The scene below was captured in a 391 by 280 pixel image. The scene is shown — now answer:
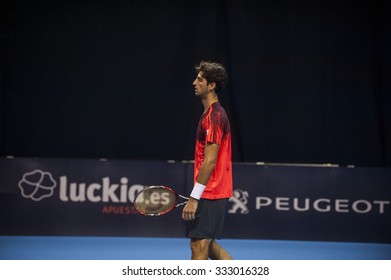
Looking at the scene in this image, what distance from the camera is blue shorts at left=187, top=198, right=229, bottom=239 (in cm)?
523

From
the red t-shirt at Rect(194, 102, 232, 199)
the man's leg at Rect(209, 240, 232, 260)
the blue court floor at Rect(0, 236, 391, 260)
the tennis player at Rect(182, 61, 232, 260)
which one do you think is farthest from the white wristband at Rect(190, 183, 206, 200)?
the blue court floor at Rect(0, 236, 391, 260)

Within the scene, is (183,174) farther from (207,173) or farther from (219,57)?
(207,173)

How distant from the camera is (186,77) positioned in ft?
30.0

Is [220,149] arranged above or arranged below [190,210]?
above

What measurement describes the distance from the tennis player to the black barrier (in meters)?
3.56

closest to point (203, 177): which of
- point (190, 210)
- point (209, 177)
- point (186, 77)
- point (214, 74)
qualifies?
point (209, 177)

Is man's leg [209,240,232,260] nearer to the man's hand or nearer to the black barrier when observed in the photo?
the man's hand

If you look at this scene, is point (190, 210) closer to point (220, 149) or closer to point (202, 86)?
point (220, 149)

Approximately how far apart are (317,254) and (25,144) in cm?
356

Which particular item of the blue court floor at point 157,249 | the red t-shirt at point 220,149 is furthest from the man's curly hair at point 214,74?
the blue court floor at point 157,249

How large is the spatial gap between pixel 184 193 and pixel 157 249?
3.03ft

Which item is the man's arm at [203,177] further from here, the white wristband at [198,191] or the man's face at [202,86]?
the man's face at [202,86]

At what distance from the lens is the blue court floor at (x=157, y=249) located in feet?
25.1

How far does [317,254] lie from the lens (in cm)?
807
